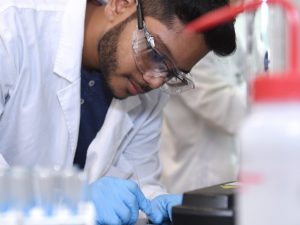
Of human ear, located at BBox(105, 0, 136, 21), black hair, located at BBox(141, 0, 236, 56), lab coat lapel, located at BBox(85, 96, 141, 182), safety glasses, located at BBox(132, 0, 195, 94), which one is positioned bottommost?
lab coat lapel, located at BBox(85, 96, 141, 182)

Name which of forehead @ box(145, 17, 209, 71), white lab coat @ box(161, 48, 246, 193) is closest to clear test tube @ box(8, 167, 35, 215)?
forehead @ box(145, 17, 209, 71)

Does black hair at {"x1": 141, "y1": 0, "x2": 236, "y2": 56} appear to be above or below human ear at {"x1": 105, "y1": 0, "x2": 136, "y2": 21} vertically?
below

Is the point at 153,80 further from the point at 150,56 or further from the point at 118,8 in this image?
the point at 118,8

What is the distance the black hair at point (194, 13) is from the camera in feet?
4.48

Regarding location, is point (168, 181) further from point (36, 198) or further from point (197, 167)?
point (36, 198)

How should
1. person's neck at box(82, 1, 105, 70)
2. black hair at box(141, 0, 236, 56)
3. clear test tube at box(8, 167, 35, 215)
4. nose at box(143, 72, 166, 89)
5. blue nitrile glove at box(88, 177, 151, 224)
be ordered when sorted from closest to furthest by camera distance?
1. clear test tube at box(8, 167, 35, 215)
2. blue nitrile glove at box(88, 177, 151, 224)
3. black hair at box(141, 0, 236, 56)
4. nose at box(143, 72, 166, 89)
5. person's neck at box(82, 1, 105, 70)

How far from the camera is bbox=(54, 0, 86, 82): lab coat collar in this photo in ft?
4.90

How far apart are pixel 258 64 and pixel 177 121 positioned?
144 centimetres

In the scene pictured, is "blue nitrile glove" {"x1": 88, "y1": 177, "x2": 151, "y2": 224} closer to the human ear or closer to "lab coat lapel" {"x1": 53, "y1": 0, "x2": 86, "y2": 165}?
"lab coat lapel" {"x1": 53, "y1": 0, "x2": 86, "y2": 165}

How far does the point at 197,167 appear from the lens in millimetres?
2664

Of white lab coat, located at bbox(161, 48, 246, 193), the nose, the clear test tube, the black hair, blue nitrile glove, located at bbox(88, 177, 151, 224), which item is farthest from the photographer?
white lab coat, located at bbox(161, 48, 246, 193)

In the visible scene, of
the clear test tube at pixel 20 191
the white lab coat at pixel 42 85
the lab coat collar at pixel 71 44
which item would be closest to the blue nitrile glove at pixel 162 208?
the white lab coat at pixel 42 85

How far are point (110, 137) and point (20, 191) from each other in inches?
42.0

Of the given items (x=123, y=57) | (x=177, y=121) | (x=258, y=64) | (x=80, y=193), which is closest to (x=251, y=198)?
(x=80, y=193)
